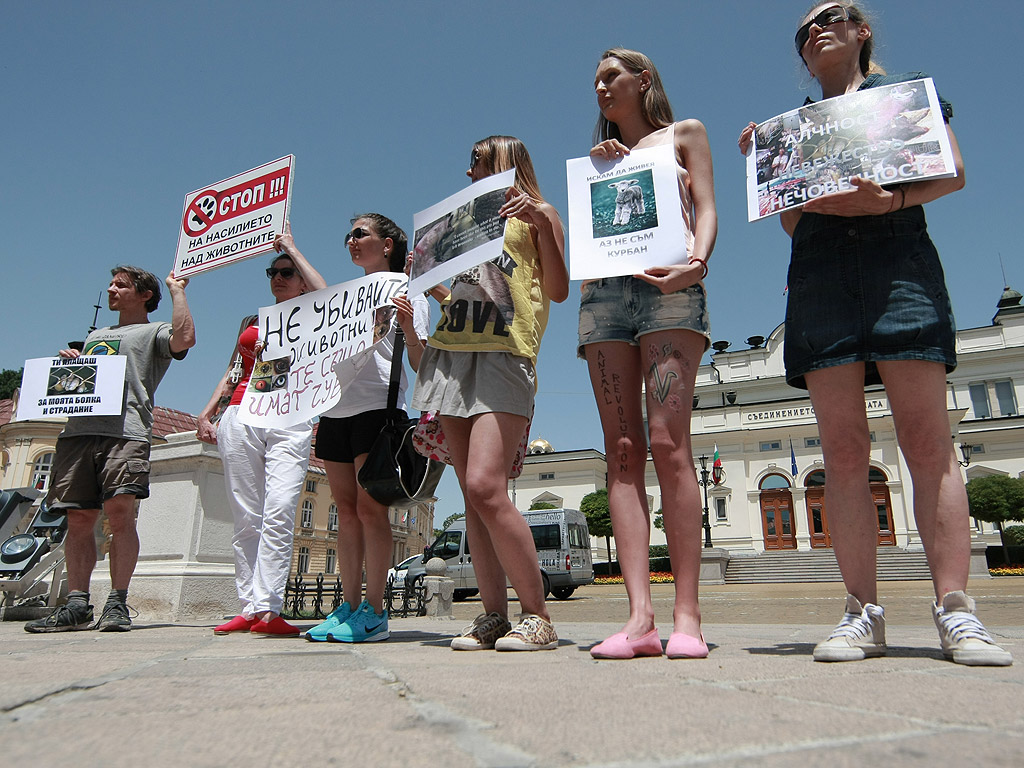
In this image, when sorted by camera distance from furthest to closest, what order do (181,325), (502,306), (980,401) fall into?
(980,401) → (181,325) → (502,306)

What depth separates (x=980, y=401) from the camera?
3838 centimetres

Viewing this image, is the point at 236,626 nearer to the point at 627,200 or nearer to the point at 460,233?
the point at 460,233

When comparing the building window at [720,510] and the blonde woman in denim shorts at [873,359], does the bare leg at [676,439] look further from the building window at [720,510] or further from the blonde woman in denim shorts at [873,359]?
the building window at [720,510]

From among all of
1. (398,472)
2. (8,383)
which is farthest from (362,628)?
(8,383)

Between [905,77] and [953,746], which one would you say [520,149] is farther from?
[953,746]

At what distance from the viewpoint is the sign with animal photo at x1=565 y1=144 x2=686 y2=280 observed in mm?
2584

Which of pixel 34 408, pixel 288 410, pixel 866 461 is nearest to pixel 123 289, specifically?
pixel 34 408

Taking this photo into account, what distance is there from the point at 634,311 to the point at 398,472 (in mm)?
1257

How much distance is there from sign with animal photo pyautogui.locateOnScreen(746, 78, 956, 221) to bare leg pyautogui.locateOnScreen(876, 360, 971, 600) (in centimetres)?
66

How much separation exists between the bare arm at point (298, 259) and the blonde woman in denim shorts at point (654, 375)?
1.90m

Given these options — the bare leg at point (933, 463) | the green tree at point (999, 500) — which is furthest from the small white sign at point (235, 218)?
the green tree at point (999, 500)

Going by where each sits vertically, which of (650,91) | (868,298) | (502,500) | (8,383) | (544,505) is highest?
(8,383)

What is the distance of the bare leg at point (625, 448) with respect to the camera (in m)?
2.49

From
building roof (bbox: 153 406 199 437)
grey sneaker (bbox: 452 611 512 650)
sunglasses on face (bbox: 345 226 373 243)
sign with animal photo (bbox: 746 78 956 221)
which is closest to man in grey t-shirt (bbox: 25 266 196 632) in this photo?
sunglasses on face (bbox: 345 226 373 243)
